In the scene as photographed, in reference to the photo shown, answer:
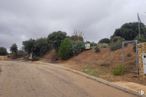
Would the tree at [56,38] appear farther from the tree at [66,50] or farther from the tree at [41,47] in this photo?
the tree at [66,50]

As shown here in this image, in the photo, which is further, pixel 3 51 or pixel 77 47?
pixel 3 51

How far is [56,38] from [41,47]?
816 cm

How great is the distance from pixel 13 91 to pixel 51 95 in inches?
105

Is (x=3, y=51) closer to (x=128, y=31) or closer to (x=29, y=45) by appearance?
(x=29, y=45)

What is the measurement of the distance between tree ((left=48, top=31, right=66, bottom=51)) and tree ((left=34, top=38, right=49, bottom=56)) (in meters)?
2.44

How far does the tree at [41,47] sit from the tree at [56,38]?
2444 mm

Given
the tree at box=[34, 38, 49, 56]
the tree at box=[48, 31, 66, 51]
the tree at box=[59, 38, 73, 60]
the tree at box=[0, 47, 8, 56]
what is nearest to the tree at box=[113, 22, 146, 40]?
the tree at box=[48, 31, 66, 51]

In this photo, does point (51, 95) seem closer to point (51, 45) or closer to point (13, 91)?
point (13, 91)

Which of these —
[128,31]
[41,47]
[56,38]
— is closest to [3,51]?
[41,47]

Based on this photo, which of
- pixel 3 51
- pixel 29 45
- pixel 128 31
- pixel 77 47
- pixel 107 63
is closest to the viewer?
pixel 107 63

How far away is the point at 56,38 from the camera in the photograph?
232 ft

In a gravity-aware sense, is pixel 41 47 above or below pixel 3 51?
below

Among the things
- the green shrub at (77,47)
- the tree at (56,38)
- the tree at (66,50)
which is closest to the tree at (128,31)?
the green shrub at (77,47)

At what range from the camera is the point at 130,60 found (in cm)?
3419
